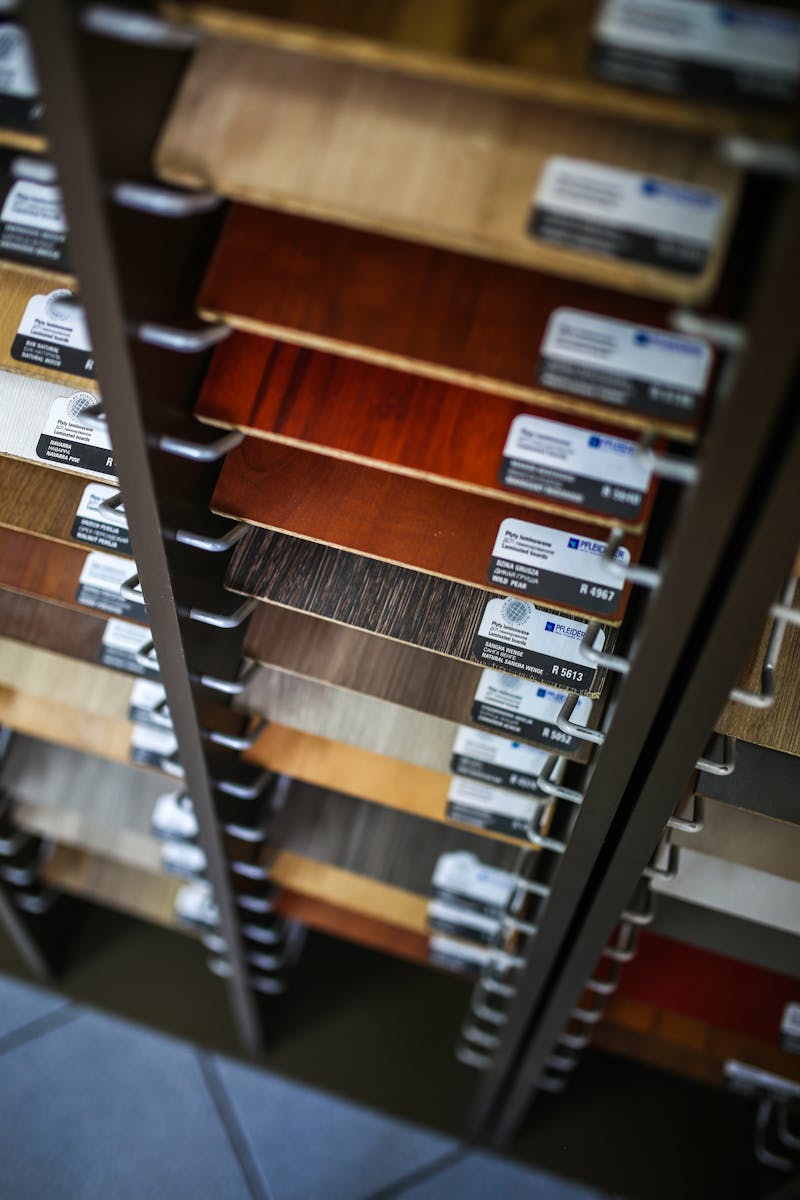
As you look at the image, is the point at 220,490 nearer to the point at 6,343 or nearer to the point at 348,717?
the point at 6,343

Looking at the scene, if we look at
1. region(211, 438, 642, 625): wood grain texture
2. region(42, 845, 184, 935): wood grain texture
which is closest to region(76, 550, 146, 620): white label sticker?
region(211, 438, 642, 625): wood grain texture

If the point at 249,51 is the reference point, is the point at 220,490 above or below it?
below

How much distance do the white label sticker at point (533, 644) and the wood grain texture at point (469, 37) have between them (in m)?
0.59

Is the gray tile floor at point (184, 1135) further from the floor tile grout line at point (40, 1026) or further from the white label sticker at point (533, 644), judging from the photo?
the white label sticker at point (533, 644)

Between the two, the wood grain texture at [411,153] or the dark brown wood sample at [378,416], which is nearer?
the wood grain texture at [411,153]

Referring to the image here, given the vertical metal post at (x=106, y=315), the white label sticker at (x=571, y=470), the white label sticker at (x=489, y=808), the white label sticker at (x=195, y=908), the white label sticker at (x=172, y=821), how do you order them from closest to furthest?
1. the vertical metal post at (x=106, y=315)
2. the white label sticker at (x=571, y=470)
3. the white label sticker at (x=489, y=808)
4. the white label sticker at (x=172, y=821)
5. the white label sticker at (x=195, y=908)

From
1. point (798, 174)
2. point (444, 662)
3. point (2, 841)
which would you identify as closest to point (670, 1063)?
point (444, 662)

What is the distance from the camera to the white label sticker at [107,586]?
1.31 m

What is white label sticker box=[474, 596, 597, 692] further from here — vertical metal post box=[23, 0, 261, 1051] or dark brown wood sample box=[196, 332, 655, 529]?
vertical metal post box=[23, 0, 261, 1051]

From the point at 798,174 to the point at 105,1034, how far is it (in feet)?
8.09

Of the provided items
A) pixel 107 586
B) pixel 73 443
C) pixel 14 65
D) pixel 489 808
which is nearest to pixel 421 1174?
pixel 489 808

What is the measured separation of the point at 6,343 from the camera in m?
1.07

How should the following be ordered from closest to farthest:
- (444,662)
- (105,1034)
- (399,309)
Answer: (399,309), (444,662), (105,1034)

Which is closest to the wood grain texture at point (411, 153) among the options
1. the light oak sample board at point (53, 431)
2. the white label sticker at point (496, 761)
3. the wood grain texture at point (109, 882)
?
the light oak sample board at point (53, 431)
